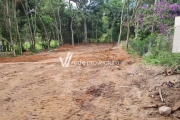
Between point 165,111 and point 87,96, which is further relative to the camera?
point 87,96

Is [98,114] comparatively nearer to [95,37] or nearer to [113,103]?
[113,103]

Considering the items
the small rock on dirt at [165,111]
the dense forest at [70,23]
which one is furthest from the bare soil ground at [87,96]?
the dense forest at [70,23]

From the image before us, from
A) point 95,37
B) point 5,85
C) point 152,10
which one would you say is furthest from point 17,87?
point 95,37

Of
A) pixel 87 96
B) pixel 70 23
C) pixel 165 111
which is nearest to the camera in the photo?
pixel 165 111

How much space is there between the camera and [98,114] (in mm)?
3506

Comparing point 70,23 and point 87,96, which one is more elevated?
point 70,23

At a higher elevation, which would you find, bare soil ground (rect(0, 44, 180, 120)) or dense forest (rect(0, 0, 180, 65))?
dense forest (rect(0, 0, 180, 65))

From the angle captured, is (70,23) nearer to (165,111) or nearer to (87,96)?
(87,96)

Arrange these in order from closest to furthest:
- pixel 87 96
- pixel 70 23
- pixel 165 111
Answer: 1. pixel 165 111
2. pixel 87 96
3. pixel 70 23

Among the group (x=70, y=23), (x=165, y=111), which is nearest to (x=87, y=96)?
(x=165, y=111)

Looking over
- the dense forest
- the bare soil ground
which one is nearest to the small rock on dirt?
the bare soil ground

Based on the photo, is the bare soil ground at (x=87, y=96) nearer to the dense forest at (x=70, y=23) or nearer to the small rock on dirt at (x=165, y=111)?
the small rock on dirt at (x=165, y=111)

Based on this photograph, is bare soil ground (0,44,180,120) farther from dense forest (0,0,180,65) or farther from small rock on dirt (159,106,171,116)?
dense forest (0,0,180,65)

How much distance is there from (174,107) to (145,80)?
207cm
